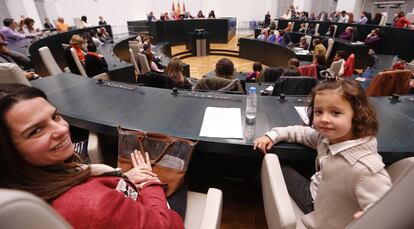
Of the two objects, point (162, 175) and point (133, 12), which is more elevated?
point (133, 12)

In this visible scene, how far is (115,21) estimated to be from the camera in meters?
11.9

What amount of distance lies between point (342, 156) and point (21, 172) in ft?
3.58

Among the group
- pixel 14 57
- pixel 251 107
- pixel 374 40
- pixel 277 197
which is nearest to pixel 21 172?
pixel 277 197

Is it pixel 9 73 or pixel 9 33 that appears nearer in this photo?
pixel 9 73

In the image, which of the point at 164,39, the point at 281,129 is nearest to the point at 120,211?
the point at 281,129

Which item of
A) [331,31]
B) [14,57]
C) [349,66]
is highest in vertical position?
[331,31]

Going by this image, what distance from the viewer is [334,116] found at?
3.09 ft

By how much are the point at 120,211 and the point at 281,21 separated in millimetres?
10416

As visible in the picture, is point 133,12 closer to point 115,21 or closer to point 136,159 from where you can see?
point 115,21

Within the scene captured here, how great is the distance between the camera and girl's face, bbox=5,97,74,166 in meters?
0.54

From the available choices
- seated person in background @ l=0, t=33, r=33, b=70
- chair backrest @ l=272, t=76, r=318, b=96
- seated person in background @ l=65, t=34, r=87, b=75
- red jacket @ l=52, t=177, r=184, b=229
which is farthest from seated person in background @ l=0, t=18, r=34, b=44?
red jacket @ l=52, t=177, r=184, b=229

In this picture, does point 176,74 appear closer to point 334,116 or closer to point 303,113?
point 303,113

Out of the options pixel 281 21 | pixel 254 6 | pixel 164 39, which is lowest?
pixel 164 39

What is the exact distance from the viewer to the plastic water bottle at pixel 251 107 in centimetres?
129
